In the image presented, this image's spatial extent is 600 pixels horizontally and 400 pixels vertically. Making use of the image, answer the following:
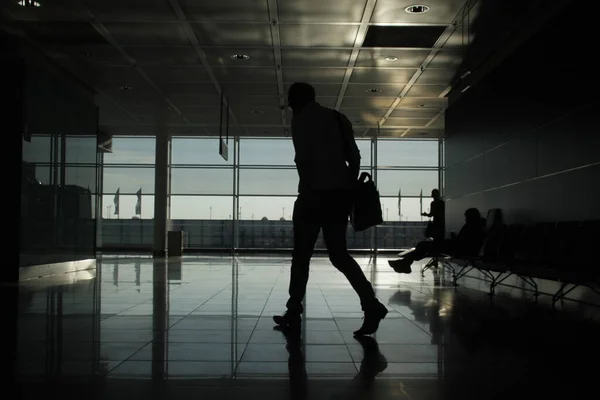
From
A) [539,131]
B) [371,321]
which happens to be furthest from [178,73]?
[371,321]

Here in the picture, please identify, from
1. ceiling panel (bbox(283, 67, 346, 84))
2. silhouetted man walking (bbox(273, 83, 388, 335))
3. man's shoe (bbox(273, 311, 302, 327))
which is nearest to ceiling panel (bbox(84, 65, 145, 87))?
ceiling panel (bbox(283, 67, 346, 84))

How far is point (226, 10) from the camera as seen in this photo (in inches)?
315

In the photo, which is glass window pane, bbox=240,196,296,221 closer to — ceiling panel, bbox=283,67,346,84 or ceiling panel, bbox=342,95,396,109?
ceiling panel, bbox=342,95,396,109

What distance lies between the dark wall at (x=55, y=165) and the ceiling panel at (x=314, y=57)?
398 centimetres

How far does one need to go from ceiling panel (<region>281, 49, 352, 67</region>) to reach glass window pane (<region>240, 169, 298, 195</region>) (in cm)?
974

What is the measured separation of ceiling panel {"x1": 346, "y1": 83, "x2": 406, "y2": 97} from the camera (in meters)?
12.2

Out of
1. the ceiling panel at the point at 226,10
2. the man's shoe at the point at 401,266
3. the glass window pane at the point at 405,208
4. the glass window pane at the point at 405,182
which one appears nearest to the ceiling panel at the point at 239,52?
the ceiling panel at the point at 226,10

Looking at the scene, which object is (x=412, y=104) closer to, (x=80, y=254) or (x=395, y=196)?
(x=395, y=196)

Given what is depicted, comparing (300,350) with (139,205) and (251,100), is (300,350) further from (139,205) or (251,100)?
(139,205)

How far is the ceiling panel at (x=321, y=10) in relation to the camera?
7.70 m

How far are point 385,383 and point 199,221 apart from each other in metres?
18.7

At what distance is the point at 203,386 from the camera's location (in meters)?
2.45

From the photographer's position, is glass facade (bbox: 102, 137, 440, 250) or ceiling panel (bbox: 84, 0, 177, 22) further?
glass facade (bbox: 102, 137, 440, 250)

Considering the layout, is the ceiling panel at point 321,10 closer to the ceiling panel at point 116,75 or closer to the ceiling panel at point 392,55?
the ceiling panel at point 392,55
